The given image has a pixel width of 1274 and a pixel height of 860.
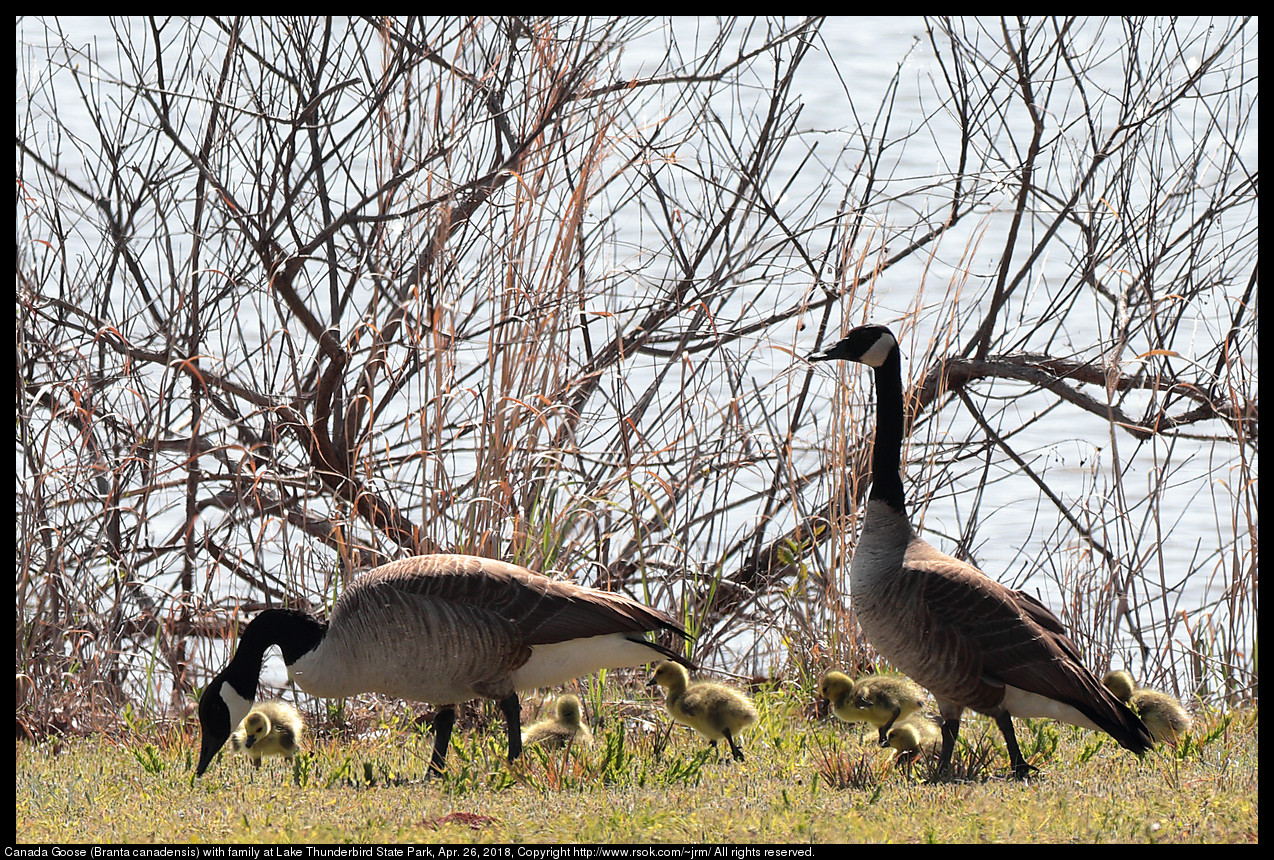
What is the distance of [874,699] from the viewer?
542cm

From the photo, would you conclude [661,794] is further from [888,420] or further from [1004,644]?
[888,420]

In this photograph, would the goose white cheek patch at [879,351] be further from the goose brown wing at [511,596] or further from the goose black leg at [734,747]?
the goose black leg at [734,747]

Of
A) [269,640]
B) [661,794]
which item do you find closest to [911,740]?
[661,794]

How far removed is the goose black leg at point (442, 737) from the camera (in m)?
5.29

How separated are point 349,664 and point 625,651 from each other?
3.53ft

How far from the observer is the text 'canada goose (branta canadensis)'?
16.3 feet

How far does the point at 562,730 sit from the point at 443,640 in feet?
2.38

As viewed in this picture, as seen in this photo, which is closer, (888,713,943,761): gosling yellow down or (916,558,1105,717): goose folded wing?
(916,558,1105,717): goose folded wing

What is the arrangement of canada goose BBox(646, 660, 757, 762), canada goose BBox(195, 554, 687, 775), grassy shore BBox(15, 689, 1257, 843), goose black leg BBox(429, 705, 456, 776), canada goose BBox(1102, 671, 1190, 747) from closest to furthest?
grassy shore BBox(15, 689, 1257, 843) < canada goose BBox(195, 554, 687, 775) < goose black leg BBox(429, 705, 456, 776) < canada goose BBox(646, 660, 757, 762) < canada goose BBox(1102, 671, 1190, 747)

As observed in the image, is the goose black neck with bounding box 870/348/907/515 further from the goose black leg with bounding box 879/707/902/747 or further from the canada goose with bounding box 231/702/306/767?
the canada goose with bounding box 231/702/306/767

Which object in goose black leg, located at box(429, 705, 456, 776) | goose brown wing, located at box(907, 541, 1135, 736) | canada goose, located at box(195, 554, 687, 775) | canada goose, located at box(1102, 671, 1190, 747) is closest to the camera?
goose brown wing, located at box(907, 541, 1135, 736)

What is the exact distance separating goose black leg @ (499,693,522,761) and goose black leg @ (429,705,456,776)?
255 mm

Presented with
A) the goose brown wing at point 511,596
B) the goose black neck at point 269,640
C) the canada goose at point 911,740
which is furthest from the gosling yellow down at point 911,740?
the goose black neck at point 269,640

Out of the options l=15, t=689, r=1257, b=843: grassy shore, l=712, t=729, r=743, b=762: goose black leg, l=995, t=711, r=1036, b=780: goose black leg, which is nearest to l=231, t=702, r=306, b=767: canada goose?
l=15, t=689, r=1257, b=843: grassy shore
